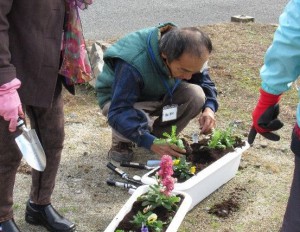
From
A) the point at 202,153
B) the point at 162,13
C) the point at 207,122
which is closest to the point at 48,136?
the point at 202,153

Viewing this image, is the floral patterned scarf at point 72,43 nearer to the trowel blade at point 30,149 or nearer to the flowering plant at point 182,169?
the trowel blade at point 30,149

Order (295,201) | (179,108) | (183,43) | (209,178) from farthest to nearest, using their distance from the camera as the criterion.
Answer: (179,108)
(209,178)
(183,43)
(295,201)

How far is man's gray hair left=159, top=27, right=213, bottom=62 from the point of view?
292 centimetres

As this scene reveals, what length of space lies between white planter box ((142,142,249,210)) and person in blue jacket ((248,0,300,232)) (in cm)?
79

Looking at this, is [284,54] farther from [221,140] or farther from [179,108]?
[179,108]

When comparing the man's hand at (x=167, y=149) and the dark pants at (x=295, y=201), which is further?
the man's hand at (x=167, y=149)

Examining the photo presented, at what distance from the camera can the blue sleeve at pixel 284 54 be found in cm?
169

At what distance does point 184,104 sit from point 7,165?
136 centimetres

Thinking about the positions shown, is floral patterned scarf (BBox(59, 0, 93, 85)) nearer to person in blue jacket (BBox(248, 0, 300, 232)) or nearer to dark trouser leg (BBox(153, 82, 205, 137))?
person in blue jacket (BBox(248, 0, 300, 232))

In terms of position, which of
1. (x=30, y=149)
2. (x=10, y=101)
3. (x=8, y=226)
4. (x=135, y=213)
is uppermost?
(x=10, y=101)

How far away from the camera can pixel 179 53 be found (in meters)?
→ 2.94

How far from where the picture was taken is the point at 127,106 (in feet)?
10.4

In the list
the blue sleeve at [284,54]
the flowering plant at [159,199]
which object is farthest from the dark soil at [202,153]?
the blue sleeve at [284,54]

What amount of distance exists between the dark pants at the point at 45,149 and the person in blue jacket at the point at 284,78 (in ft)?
3.05
